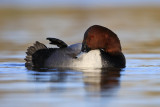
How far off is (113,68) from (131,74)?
2.19 feet

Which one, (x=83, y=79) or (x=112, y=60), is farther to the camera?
(x=112, y=60)

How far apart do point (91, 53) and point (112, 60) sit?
400mm

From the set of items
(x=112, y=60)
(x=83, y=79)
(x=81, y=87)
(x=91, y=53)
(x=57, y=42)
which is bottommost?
(x=81, y=87)

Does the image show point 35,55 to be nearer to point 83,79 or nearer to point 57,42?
point 57,42

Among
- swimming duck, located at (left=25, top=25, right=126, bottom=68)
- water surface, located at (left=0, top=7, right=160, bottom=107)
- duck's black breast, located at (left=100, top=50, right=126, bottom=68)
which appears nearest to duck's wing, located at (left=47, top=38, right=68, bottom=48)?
swimming duck, located at (left=25, top=25, right=126, bottom=68)

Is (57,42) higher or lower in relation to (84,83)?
higher

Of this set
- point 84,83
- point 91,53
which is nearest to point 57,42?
point 91,53

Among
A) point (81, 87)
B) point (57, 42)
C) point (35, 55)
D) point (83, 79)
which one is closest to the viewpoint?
point (81, 87)

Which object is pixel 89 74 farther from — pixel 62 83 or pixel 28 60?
pixel 28 60

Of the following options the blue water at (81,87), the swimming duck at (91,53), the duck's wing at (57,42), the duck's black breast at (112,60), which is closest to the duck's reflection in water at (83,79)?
the blue water at (81,87)

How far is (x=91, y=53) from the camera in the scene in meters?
10.2

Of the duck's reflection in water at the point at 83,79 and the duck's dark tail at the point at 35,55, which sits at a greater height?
the duck's dark tail at the point at 35,55

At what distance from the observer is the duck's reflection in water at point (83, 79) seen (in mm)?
7785

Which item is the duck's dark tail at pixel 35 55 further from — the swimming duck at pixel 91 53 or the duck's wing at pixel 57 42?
the duck's wing at pixel 57 42
